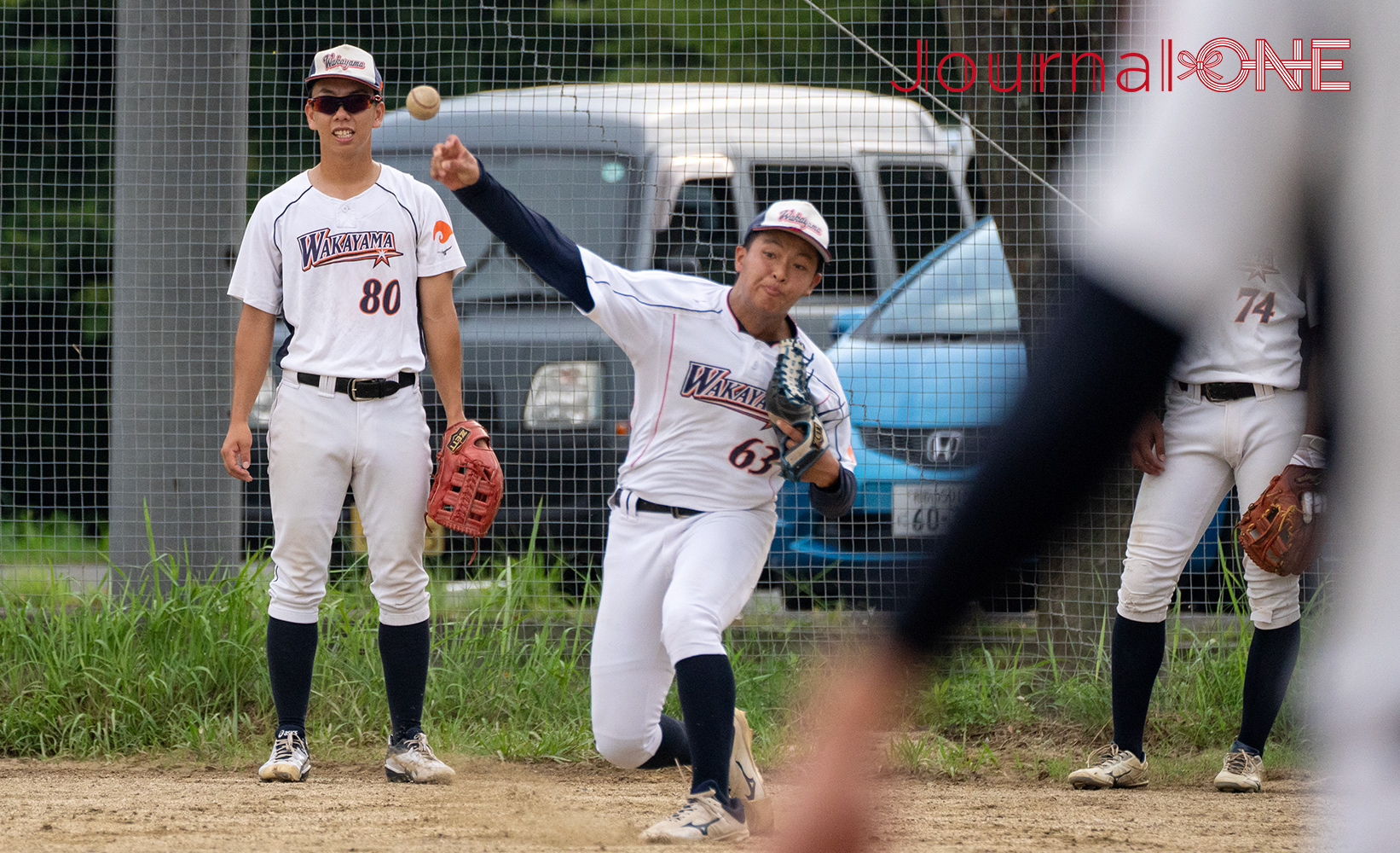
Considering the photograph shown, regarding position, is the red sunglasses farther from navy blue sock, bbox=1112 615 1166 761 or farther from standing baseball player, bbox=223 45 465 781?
navy blue sock, bbox=1112 615 1166 761

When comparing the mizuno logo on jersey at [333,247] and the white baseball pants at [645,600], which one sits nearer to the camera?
the white baseball pants at [645,600]

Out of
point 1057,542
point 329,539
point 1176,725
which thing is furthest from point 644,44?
point 1057,542

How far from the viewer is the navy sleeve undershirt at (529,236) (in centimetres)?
386

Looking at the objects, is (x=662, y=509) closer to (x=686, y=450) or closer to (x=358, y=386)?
(x=686, y=450)

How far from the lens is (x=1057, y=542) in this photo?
3.50ft

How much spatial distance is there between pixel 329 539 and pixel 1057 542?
12.8ft

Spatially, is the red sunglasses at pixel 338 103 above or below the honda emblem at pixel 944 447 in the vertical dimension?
above

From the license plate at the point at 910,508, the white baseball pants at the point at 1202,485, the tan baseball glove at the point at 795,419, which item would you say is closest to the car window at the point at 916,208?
the license plate at the point at 910,508

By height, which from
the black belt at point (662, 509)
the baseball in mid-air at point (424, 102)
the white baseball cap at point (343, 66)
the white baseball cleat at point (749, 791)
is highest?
the white baseball cap at point (343, 66)

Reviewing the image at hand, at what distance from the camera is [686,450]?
162 inches

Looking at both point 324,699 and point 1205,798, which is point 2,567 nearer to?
point 324,699

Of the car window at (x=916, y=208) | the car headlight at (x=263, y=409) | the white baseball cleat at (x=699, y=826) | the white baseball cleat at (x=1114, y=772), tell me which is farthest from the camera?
the car headlight at (x=263, y=409)

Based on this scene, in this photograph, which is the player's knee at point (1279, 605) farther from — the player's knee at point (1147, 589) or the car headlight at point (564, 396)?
the car headlight at point (564, 396)

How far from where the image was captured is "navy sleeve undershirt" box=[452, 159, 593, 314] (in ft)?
12.6
